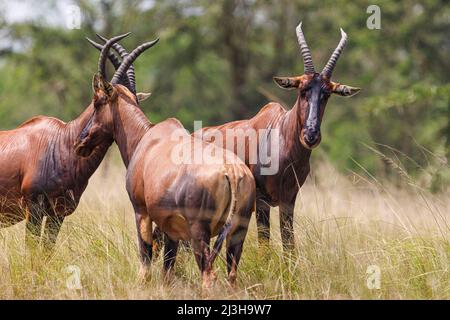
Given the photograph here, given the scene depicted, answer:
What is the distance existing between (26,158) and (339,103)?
1634 centimetres

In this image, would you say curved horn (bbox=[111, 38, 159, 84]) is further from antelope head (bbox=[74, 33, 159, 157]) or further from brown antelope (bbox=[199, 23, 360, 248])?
brown antelope (bbox=[199, 23, 360, 248])

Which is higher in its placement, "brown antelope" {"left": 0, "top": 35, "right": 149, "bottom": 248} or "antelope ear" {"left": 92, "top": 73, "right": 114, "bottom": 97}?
"antelope ear" {"left": 92, "top": 73, "right": 114, "bottom": 97}

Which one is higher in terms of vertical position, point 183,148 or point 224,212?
point 183,148

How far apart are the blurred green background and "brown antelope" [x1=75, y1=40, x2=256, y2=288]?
1334cm

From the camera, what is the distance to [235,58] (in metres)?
22.9

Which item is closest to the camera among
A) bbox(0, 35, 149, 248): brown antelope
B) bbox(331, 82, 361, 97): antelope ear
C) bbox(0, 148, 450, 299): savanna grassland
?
bbox(0, 148, 450, 299): savanna grassland

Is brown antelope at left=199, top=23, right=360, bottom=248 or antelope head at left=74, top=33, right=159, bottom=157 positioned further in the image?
brown antelope at left=199, top=23, right=360, bottom=248

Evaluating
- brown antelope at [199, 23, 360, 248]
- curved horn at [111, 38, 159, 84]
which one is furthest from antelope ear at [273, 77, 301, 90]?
curved horn at [111, 38, 159, 84]

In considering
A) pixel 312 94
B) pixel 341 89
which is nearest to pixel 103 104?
pixel 312 94

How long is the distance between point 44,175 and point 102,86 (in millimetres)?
1198

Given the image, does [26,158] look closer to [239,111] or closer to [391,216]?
[391,216]

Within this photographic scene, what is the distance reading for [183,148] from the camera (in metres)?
6.40

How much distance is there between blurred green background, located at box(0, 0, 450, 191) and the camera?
2072 centimetres
